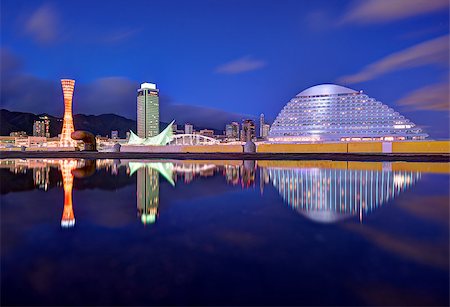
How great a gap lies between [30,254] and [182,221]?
7.10 ft

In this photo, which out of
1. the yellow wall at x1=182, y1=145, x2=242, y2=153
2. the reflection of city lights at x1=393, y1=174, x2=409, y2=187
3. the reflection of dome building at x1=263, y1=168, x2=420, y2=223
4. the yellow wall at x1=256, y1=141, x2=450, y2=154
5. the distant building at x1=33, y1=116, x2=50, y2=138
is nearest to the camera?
the reflection of dome building at x1=263, y1=168, x2=420, y2=223

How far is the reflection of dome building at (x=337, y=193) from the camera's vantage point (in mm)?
5816

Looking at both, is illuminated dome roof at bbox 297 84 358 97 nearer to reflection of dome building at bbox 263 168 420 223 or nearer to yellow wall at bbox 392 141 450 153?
yellow wall at bbox 392 141 450 153

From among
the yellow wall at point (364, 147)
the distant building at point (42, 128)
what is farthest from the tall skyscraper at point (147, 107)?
the yellow wall at point (364, 147)

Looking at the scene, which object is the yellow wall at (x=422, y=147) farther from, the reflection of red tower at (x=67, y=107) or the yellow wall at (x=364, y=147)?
the reflection of red tower at (x=67, y=107)

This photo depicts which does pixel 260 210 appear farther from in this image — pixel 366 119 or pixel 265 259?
pixel 366 119

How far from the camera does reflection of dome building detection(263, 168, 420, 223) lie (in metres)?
5.82

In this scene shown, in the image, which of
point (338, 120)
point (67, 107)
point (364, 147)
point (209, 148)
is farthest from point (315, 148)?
point (338, 120)

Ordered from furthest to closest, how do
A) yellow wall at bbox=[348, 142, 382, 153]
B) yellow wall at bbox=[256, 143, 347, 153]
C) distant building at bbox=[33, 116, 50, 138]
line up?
distant building at bbox=[33, 116, 50, 138]
yellow wall at bbox=[256, 143, 347, 153]
yellow wall at bbox=[348, 142, 382, 153]

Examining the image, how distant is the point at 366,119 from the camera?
238ft

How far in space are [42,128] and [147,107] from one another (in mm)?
47145

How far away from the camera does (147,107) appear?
15475cm

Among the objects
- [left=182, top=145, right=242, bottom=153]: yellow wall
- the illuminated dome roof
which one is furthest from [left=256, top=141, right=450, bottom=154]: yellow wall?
the illuminated dome roof

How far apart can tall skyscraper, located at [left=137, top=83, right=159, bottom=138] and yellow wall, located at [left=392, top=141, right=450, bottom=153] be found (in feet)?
458
